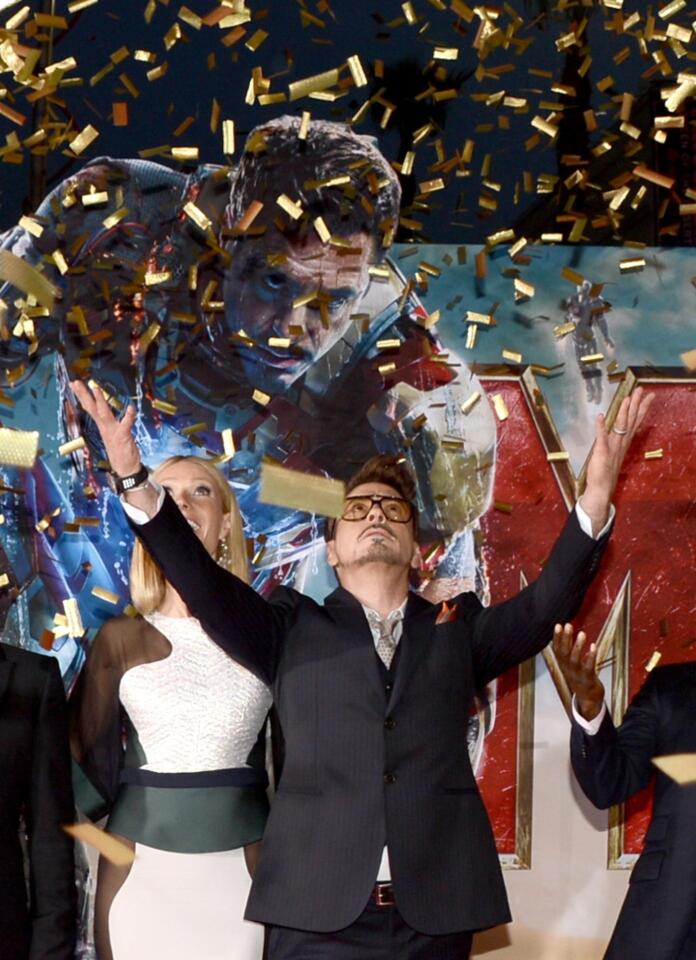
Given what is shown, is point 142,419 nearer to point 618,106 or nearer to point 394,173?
point 394,173

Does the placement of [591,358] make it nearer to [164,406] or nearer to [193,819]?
[164,406]

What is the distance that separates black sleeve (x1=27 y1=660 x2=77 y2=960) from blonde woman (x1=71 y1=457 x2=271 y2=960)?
35 centimetres

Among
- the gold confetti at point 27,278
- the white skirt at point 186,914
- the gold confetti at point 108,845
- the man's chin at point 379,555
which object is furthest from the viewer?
the gold confetti at point 27,278

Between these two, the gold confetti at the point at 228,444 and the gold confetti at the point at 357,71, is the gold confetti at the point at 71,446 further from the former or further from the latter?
the gold confetti at the point at 357,71

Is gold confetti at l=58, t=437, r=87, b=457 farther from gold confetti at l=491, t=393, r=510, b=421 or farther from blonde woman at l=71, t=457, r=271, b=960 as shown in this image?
gold confetti at l=491, t=393, r=510, b=421

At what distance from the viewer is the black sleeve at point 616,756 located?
129 inches

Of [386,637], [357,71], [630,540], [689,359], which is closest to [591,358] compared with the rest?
[689,359]

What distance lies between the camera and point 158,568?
3.86 meters

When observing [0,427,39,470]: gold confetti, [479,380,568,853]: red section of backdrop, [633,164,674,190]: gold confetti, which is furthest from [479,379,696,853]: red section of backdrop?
[0,427,39,470]: gold confetti

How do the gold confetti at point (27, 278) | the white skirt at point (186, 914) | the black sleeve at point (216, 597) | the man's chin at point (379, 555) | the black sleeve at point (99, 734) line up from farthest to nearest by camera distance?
the gold confetti at point (27, 278) → the black sleeve at point (99, 734) → the white skirt at point (186, 914) → the man's chin at point (379, 555) → the black sleeve at point (216, 597)

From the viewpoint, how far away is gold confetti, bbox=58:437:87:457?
13.6ft

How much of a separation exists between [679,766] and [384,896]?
0.75 meters

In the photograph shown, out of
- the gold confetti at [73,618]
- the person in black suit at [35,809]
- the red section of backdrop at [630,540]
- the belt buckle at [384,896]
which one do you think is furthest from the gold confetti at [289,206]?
the belt buckle at [384,896]

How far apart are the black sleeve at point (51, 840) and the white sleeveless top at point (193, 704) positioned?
0.34 metres
